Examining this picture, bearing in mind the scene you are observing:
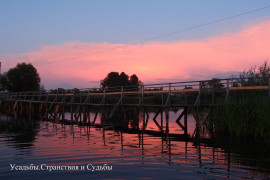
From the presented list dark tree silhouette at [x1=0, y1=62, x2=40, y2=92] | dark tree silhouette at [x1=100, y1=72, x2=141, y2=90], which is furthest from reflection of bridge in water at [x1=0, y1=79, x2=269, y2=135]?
dark tree silhouette at [x1=100, y1=72, x2=141, y2=90]

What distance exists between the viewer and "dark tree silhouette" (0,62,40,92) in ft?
236

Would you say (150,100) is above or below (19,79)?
below

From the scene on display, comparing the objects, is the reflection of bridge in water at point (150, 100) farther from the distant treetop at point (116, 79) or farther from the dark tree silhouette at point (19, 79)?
the distant treetop at point (116, 79)

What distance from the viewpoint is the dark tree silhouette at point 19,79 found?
72.1 meters

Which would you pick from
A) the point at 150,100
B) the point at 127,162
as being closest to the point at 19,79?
the point at 150,100

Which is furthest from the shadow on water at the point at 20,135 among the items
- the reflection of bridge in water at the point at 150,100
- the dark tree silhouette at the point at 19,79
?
the dark tree silhouette at the point at 19,79

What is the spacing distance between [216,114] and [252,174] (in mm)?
5591

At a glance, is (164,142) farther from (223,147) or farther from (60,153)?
(60,153)

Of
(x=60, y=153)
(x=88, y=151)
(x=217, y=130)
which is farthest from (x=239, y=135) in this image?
(x=60, y=153)

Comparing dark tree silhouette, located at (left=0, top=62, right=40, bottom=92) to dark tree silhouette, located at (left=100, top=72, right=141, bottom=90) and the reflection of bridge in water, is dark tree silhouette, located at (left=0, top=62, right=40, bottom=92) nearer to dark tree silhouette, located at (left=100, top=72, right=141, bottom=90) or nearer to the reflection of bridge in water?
dark tree silhouette, located at (left=100, top=72, right=141, bottom=90)

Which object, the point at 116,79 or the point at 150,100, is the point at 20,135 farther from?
the point at 116,79

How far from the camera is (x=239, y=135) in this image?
12117 mm

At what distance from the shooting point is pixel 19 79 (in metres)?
72.4

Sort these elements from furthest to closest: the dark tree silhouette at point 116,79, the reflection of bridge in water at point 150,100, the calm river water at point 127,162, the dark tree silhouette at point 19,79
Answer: the dark tree silhouette at point 116,79 → the dark tree silhouette at point 19,79 → the reflection of bridge in water at point 150,100 → the calm river water at point 127,162
